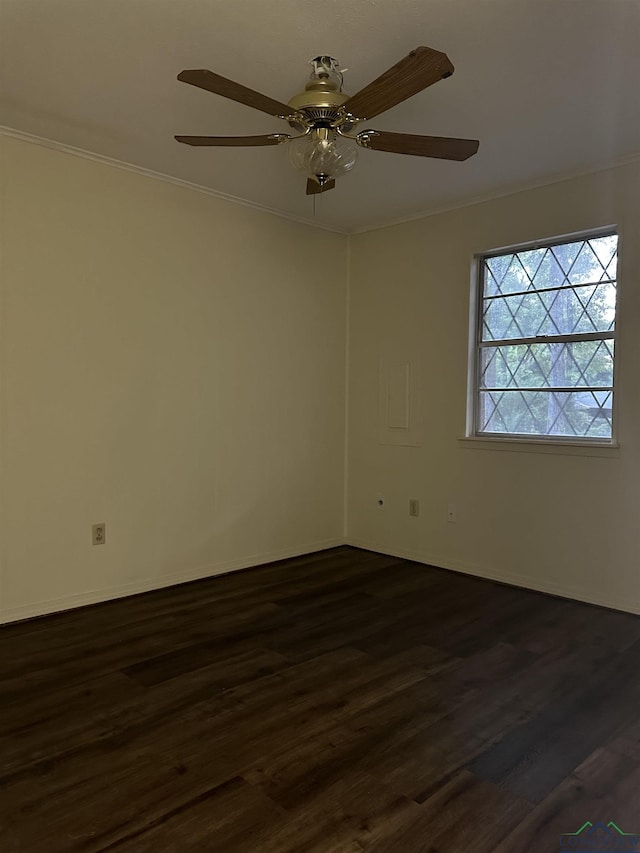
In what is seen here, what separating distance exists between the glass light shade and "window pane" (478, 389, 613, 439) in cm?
213

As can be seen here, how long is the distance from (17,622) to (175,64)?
2.78 meters

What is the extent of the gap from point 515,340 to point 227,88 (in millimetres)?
2602

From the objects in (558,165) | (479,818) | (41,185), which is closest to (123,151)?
(41,185)

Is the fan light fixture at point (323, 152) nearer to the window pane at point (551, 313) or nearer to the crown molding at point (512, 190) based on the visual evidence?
the crown molding at point (512, 190)

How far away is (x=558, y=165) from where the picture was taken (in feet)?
11.3

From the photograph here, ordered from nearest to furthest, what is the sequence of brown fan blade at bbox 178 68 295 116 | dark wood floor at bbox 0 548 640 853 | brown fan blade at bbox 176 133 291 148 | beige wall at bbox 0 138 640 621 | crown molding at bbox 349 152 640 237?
dark wood floor at bbox 0 548 640 853 → brown fan blade at bbox 178 68 295 116 → brown fan blade at bbox 176 133 291 148 → beige wall at bbox 0 138 640 621 → crown molding at bbox 349 152 640 237

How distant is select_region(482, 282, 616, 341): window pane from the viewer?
3.54 meters

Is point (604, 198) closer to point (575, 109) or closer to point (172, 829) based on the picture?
point (575, 109)

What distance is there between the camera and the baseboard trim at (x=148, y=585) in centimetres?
320

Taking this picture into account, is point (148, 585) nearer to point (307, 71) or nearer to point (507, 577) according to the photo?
point (507, 577)

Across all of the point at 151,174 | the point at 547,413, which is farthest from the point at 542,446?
the point at 151,174

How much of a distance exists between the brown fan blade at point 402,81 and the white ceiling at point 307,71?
37cm

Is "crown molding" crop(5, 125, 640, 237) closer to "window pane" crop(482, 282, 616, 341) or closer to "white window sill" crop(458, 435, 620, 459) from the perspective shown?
"window pane" crop(482, 282, 616, 341)

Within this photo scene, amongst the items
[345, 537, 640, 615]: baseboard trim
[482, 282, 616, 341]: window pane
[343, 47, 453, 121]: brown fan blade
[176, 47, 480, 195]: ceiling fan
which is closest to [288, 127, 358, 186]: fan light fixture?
[176, 47, 480, 195]: ceiling fan
